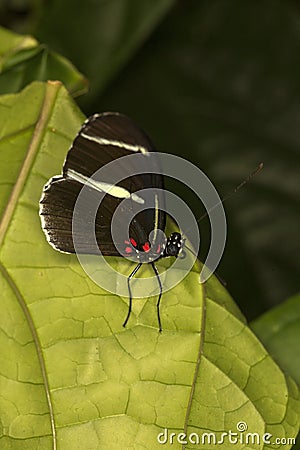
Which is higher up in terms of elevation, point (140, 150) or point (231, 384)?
point (140, 150)

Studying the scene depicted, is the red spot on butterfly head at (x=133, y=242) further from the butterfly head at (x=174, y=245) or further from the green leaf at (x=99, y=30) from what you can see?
the green leaf at (x=99, y=30)

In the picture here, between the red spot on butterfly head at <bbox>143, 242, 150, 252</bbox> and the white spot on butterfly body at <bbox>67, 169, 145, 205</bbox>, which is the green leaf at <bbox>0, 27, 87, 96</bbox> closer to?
the white spot on butterfly body at <bbox>67, 169, 145, 205</bbox>

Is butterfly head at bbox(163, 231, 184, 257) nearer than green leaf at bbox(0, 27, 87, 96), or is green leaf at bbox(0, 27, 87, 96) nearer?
butterfly head at bbox(163, 231, 184, 257)

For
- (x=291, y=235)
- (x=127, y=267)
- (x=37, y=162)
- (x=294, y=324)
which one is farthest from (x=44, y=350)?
(x=291, y=235)

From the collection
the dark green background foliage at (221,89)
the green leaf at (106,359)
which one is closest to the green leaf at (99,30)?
the dark green background foliage at (221,89)

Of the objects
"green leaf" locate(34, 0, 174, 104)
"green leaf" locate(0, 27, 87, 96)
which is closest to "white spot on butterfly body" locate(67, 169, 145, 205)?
"green leaf" locate(0, 27, 87, 96)

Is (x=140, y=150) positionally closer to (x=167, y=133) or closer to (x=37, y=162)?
(x=37, y=162)
